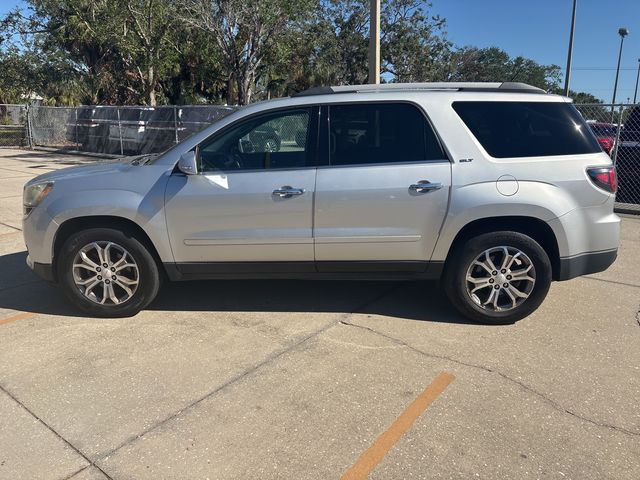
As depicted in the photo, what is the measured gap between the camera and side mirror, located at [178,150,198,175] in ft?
13.2

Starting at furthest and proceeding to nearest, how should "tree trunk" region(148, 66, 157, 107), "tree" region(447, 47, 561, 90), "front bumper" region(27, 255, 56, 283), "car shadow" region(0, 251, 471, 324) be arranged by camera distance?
1. "tree" region(447, 47, 561, 90)
2. "tree trunk" region(148, 66, 157, 107)
3. "car shadow" region(0, 251, 471, 324)
4. "front bumper" region(27, 255, 56, 283)

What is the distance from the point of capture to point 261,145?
4.27 meters

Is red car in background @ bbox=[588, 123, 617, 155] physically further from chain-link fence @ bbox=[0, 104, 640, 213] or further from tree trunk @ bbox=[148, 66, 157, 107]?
tree trunk @ bbox=[148, 66, 157, 107]

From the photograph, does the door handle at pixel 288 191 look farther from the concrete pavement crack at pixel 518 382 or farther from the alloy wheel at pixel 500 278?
the alloy wheel at pixel 500 278

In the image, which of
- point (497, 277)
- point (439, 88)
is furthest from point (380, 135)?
A: point (497, 277)

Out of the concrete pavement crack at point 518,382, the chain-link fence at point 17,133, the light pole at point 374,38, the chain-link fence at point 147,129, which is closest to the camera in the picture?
the concrete pavement crack at point 518,382

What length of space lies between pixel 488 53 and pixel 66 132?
51.8 m

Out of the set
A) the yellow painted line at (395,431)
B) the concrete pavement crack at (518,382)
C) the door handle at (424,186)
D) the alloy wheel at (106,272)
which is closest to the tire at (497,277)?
the door handle at (424,186)

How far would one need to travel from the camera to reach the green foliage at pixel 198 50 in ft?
58.6

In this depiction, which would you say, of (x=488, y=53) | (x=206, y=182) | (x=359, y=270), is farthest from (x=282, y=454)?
(x=488, y=53)

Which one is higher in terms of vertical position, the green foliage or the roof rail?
the green foliage

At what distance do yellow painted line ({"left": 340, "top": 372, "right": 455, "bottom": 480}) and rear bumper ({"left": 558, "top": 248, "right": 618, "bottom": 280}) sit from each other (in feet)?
4.68

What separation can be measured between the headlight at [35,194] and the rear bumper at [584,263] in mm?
4215

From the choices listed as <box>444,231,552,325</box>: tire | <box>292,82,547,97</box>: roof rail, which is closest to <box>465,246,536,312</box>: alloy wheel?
<box>444,231,552,325</box>: tire
